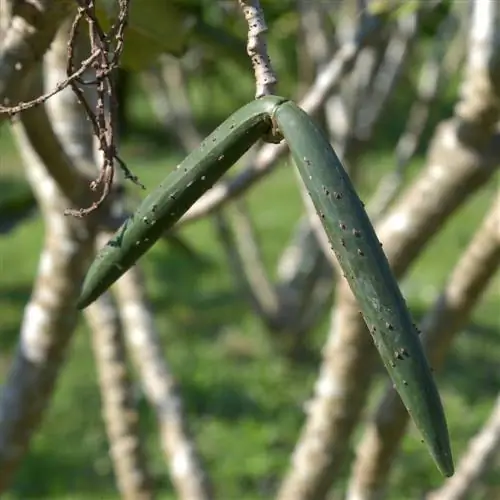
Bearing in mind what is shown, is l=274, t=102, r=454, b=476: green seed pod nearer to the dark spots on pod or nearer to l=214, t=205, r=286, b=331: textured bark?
the dark spots on pod

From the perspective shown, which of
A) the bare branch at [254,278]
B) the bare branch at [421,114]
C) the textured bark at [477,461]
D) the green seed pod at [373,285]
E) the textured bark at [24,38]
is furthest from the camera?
the bare branch at [254,278]

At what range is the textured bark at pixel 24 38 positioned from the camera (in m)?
0.69

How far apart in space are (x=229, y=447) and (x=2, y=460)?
1916mm

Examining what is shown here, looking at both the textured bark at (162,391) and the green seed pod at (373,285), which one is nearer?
the green seed pod at (373,285)

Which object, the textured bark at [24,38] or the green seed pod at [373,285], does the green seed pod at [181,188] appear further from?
the textured bark at [24,38]

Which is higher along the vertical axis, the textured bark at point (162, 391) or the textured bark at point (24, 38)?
the textured bark at point (162, 391)

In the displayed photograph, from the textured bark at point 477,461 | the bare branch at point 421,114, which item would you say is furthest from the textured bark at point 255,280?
the textured bark at point 477,461

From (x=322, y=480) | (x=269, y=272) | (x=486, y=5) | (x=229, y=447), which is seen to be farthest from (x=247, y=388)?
(x=486, y=5)

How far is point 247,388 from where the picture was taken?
11.2ft

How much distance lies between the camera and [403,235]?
1.12 m

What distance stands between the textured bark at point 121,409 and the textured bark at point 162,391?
0.03 m

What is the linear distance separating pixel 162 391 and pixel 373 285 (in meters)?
1.09

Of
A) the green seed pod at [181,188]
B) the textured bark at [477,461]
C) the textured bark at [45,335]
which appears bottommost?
the green seed pod at [181,188]

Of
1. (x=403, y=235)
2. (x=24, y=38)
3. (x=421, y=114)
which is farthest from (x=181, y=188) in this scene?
(x=421, y=114)
